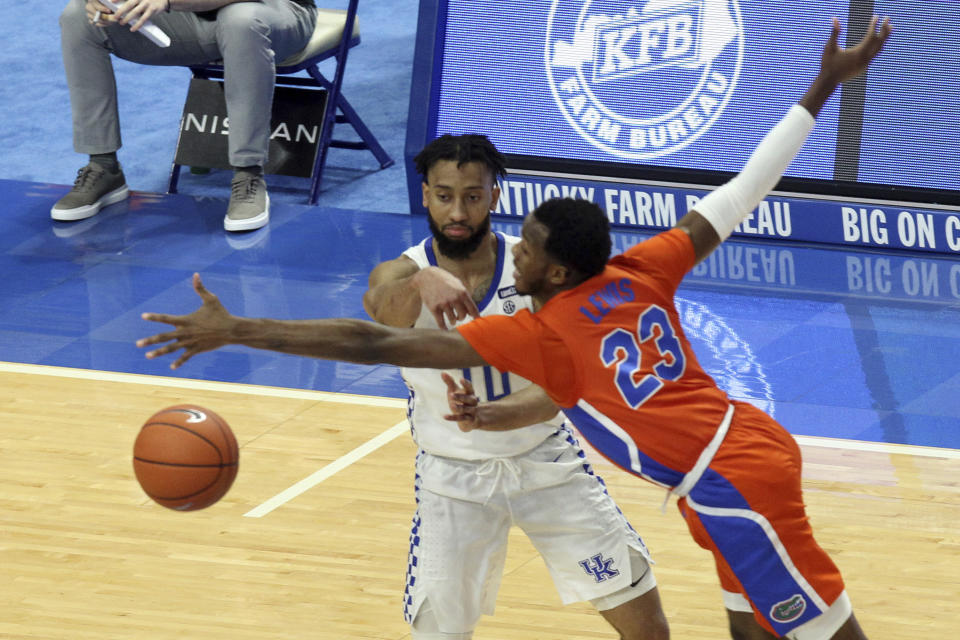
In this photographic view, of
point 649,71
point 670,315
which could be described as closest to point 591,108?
point 649,71

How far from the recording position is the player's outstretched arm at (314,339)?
3244 millimetres

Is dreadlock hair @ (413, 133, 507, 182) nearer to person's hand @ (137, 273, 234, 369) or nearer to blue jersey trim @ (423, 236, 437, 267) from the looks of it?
blue jersey trim @ (423, 236, 437, 267)

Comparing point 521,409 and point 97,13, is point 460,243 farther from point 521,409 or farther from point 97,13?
point 97,13

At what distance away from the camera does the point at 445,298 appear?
3.80 metres

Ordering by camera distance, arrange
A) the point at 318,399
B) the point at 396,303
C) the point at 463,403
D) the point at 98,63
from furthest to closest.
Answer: the point at 98,63, the point at 318,399, the point at 396,303, the point at 463,403

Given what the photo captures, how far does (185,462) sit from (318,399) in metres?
2.71

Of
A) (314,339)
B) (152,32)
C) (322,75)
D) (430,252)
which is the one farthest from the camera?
(322,75)

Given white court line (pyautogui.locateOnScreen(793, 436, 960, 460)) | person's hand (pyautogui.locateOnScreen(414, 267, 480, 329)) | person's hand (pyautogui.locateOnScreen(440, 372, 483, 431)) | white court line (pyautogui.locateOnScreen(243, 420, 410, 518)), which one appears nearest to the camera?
person's hand (pyautogui.locateOnScreen(440, 372, 483, 431))

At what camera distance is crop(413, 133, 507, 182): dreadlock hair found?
4.23 m

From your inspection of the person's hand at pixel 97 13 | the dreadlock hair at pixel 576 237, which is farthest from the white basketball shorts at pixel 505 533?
the person's hand at pixel 97 13

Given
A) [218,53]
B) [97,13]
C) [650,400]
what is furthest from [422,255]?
[218,53]

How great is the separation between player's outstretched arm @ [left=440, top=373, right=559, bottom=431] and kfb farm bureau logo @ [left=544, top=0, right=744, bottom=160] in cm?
503

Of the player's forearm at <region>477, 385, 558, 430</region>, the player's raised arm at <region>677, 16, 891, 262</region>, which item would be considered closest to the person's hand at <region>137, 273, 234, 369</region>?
the player's forearm at <region>477, 385, 558, 430</region>

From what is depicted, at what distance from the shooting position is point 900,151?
8.68 meters
